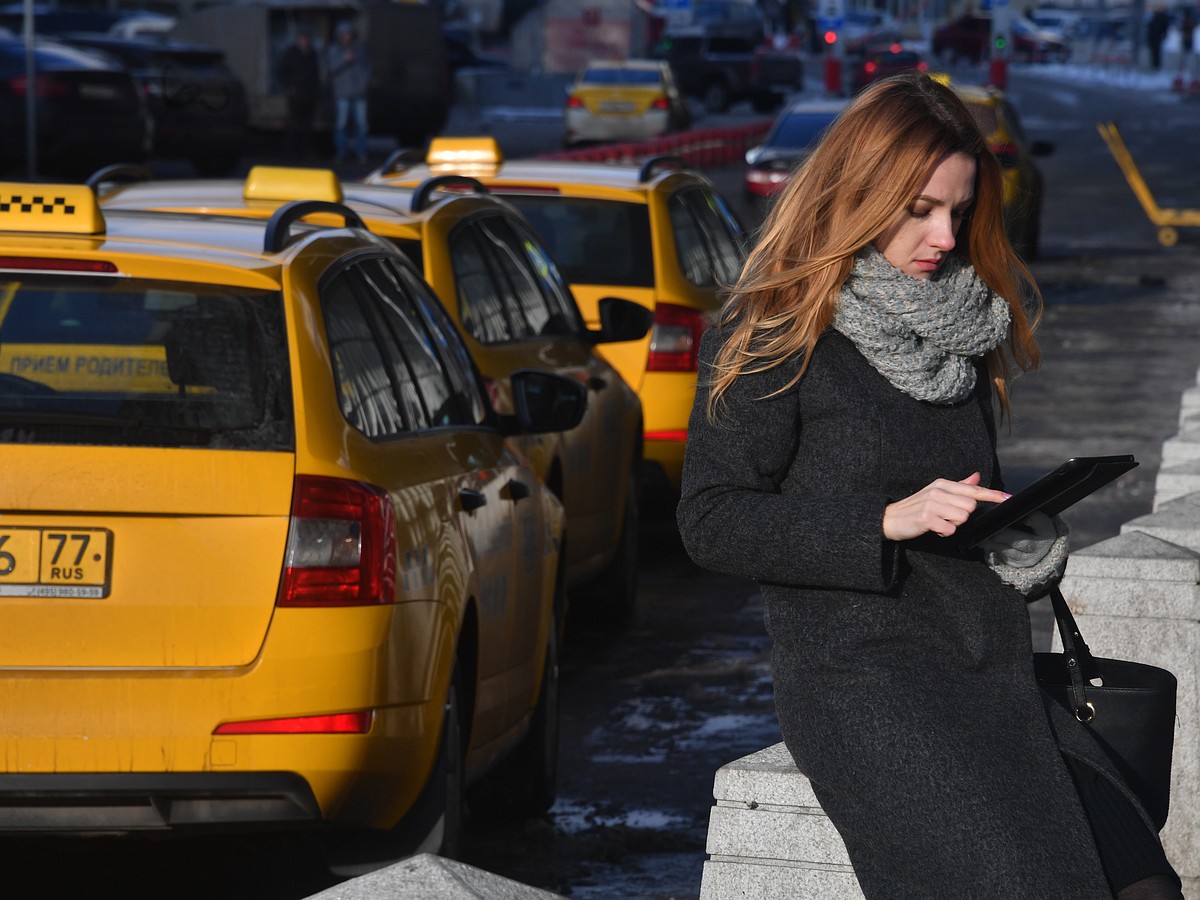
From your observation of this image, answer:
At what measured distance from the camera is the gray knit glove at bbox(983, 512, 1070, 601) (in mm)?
3275

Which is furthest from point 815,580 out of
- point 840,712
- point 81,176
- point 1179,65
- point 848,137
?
point 1179,65

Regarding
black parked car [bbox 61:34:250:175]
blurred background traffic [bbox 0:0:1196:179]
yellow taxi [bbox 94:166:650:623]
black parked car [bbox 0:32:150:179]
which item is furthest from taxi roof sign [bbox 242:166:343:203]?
black parked car [bbox 61:34:250:175]

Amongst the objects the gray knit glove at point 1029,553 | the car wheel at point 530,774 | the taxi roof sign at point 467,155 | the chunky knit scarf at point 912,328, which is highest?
the chunky knit scarf at point 912,328

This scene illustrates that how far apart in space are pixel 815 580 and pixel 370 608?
4.95 ft

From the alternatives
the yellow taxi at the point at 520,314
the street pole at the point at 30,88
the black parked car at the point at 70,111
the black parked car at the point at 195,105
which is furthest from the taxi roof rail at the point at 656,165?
the black parked car at the point at 195,105

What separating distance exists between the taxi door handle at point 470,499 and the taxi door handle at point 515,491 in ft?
0.91

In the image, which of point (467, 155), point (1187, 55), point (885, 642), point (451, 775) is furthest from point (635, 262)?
point (1187, 55)

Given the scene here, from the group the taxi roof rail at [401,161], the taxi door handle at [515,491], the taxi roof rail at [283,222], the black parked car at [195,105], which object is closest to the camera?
the taxi roof rail at [283,222]

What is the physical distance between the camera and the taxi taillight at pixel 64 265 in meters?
4.72

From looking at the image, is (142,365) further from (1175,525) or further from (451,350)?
(1175,525)

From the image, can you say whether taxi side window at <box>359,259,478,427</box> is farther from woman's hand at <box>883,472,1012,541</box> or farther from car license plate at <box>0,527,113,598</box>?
woman's hand at <box>883,472,1012,541</box>

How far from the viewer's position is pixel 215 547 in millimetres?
4352

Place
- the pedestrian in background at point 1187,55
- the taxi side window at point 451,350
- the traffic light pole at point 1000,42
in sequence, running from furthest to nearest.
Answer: the pedestrian in background at point 1187,55 → the traffic light pole at point 1000,42 → the taxi side window at point 451,350

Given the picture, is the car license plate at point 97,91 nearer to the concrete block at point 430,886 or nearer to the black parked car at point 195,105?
the black parked car at point 195,105
